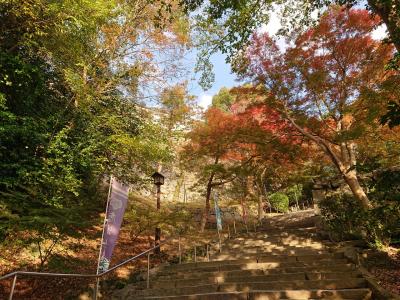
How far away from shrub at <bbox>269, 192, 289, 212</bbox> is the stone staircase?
14.9 metres

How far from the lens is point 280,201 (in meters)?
23.7

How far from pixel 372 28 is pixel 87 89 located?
10.1m

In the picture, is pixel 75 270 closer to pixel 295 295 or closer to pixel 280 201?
pixel 295 295

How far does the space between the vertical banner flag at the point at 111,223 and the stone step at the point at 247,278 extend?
183 centimetres

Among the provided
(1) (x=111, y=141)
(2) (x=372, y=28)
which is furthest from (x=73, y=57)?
(2) (x=372, y=28)

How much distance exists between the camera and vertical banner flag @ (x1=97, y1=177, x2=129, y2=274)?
5457mm

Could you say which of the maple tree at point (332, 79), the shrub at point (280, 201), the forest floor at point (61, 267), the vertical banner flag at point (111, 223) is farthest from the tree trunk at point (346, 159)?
the shrub at point (280, 201)

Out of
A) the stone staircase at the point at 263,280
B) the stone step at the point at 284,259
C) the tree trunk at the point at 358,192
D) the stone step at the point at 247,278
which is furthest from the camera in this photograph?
the tree trunk at the point at 358,192

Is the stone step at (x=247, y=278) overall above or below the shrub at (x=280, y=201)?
below

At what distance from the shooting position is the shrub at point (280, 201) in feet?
77.2

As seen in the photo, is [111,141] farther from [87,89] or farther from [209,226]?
[209,226]

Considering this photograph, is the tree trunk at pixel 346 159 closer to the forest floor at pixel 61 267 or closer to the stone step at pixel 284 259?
the stone step at pixel 284 259

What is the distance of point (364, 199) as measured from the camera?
921cm

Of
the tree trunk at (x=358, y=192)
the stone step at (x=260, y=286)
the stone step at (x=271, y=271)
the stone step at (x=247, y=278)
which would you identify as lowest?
the stone step at (x=260, y=286)
